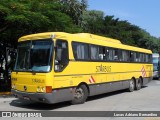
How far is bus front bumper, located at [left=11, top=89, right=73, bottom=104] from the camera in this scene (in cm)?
1229

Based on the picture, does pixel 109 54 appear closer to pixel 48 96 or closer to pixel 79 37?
pixel 79 37

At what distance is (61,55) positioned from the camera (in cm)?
1309

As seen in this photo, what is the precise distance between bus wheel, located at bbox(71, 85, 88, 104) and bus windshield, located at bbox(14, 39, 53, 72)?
217cm

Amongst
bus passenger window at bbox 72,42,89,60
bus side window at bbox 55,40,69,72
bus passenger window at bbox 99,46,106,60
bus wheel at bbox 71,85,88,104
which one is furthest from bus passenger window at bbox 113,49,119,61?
bus side window at bbox 55,40,69,72

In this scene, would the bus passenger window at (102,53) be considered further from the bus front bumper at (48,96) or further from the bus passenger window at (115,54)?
the bus front bumper at (48,96)

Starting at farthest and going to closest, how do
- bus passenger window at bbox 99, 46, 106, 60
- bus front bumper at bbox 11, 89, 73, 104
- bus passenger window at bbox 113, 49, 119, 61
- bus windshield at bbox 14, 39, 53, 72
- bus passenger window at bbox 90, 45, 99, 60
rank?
bus passenger window at bbox 113, 49, 119, 61
bus passenger window at bbox 99, 46, 106, 60
bus passenger window at bbox 90, 45, 99, 60
bus windshield at bbox 14, 39, 53, 72
bus front bumper at bbox 11, 89, 73, 104

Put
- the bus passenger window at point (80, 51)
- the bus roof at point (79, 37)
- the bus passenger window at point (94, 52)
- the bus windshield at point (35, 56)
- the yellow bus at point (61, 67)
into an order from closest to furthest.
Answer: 1. the yellow bus at point (61, 67)
2. the bus windshield at point (35, 56)
3. the bus roof at point (79, 37)
4. the bus passenger window at point (80, 51)
5. the bus passenger window at point (94, 52)

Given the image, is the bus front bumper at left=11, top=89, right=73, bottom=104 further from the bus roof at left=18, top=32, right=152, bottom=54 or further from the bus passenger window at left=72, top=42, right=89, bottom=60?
the bus roof at left=18, top=32, right=152, bottom=54

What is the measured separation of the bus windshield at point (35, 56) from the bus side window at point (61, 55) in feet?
1.01

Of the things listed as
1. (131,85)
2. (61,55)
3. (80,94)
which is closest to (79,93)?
(80,94)

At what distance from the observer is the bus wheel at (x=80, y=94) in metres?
14.1

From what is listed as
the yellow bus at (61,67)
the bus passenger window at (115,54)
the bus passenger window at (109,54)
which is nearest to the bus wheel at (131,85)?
the bus passenger window at (115,54)

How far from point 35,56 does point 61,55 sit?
0.96 metres

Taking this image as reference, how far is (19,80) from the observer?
13242 millimetres
